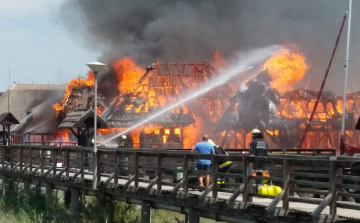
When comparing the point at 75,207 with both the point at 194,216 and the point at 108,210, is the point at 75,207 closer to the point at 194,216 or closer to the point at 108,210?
the point at 108,210

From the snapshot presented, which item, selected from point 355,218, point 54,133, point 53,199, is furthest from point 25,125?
point 355,218

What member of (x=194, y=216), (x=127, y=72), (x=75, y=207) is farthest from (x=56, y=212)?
(x=127, y=72)

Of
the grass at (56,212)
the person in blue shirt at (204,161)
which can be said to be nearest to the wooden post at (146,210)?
the person in blue shirt at (204,161)

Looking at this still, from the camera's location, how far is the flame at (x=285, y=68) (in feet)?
195

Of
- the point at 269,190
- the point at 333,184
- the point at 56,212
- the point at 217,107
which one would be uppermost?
the point at 217,107

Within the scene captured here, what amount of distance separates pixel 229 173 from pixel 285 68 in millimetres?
45070

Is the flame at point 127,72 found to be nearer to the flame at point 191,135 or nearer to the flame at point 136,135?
the flame at point 191,135

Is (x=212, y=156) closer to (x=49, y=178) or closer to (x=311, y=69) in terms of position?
(x=49, y=178)

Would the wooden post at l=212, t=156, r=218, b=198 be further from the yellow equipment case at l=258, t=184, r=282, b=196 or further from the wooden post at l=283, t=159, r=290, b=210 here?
the wooden post at l=283, t=159, r=290, b=210

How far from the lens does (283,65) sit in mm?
59688

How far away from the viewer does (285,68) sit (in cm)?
6000

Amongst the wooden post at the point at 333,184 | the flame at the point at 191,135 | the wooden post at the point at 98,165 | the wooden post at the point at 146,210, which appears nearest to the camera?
the wooden post at the point at 333,184

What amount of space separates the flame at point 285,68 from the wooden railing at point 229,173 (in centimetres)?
3177

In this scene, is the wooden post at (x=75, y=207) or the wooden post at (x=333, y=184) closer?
the wooden post at (x=333, y=184)
